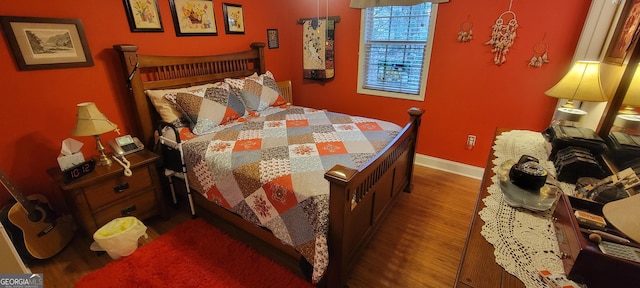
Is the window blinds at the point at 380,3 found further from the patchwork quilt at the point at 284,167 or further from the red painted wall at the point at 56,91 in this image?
the red painted wall at the point at 56,91

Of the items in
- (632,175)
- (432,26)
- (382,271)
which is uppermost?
(432,26)

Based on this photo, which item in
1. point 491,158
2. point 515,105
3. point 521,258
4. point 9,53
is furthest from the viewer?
point 515,105

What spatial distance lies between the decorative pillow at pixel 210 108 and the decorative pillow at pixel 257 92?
0.11 m

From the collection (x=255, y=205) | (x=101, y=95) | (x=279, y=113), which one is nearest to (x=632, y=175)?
(x=255, y=205)

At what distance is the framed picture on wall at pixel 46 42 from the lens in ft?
5.38

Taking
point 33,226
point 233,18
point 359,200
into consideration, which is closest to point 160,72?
point 233,18

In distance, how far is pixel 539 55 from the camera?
227cm

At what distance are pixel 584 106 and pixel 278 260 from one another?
2323 mm

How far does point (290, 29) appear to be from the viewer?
351 centimetres

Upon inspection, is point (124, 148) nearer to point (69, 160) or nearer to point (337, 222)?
point (69, 160)

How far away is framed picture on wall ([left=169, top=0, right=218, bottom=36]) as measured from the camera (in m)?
2.40

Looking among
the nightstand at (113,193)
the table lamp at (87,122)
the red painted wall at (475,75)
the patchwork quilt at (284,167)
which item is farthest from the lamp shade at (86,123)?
the red painted wall at (475,75)

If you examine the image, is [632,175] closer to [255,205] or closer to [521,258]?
[521,258]

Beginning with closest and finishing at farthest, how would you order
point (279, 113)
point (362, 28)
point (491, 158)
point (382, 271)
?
point (491, 158) < point (382, 271) < point (279, 113) < point (362, 28)
